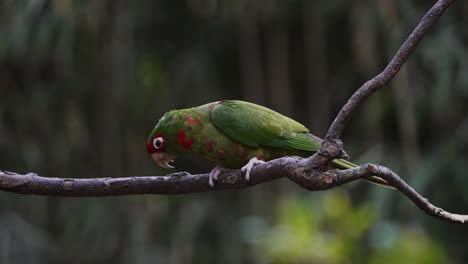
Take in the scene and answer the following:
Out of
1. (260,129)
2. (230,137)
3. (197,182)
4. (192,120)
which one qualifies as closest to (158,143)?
(192,120)

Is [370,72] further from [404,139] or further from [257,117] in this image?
[257,117]

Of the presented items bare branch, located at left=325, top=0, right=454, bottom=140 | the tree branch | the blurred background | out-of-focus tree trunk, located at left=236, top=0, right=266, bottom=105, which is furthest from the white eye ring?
out-of-focus tree trunk, located at left=236, top=0, right=266, bottom=105

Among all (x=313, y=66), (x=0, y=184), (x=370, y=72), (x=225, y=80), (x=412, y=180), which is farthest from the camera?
(x=225, y=80)

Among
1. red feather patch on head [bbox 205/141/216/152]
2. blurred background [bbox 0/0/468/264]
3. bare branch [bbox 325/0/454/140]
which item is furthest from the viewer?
blurred background [bbox 0/0/468/264]

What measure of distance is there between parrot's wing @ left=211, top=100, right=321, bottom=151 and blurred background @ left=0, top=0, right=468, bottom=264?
2004mm

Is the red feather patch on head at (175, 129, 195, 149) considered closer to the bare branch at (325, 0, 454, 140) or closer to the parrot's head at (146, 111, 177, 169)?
the parrot's head at (146, 111, 177, 169)

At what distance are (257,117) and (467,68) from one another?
2.82 m

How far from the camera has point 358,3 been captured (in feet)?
18.3

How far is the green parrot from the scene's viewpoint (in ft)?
9.03

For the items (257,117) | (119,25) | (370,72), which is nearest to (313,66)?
(370,72)

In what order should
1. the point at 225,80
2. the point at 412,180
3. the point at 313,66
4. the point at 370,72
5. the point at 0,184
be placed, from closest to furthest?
1. the point at 0,184
2. the point at 412,180
3. the point at 370,72
4. the point at 313,66
5. the point at 225,80

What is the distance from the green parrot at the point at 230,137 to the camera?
275 cm

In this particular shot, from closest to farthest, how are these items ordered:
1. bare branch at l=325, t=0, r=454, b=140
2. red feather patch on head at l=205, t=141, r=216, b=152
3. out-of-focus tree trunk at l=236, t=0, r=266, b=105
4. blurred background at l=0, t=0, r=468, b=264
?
bare branch at l=325, t=0, r=454, b=140 → red feather patch on head at l=205, t=141, r=216, b=152 → blurred background at l=0, t=0, r=468, b=264 → out-of-focus tree trunk at l=236, t=0, r=266, b=105

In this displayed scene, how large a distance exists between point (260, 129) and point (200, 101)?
3487 millimetres
